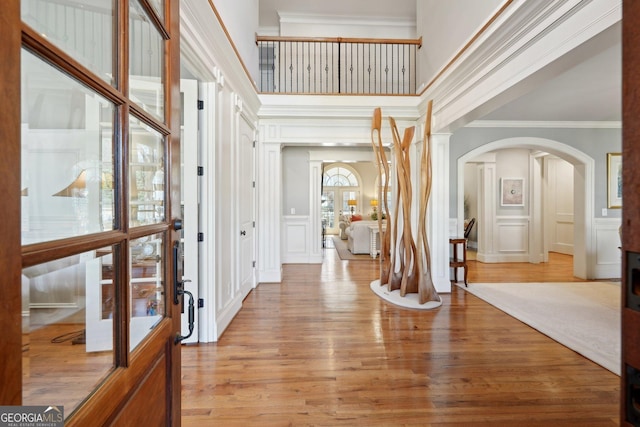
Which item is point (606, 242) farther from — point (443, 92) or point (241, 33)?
point (241, 33)

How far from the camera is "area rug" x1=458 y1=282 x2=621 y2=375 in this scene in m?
2.57

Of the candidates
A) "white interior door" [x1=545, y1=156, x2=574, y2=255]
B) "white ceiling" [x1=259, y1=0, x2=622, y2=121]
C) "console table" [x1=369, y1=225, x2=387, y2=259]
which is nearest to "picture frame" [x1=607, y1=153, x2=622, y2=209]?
"white ceiling" [x1=259, y1=0, x2=622, y2=121]

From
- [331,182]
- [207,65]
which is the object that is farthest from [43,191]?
[331,182]

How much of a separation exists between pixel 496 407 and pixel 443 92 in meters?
3.11

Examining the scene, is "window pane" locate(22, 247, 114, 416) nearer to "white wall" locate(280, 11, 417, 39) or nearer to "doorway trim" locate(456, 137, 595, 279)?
"doorway trim" locate(456, 137, 595, 279)

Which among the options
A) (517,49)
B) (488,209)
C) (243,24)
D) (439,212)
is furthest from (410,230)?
(488,209)

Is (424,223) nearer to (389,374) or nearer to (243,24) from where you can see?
(389,374)

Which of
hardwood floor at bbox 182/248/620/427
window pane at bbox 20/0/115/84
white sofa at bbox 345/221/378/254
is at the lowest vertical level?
hardwood floor at bbox 182/248/620/427

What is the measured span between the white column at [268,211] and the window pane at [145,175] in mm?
3689

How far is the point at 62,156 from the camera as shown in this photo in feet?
1.87

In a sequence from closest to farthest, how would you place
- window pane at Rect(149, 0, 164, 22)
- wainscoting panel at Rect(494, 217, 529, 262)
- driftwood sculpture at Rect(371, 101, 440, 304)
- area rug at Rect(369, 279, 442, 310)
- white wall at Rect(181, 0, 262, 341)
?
window pane at Rect(149, 0, 164, 22) < white wall at Rect(181, 0, 262, 341) < area rug at Rect(369, 279, 442, 310) < driftwood sculpture at Rect(371, 101, 440, 304) < wainscoting panel at Rect(494, 217, 529, 262)

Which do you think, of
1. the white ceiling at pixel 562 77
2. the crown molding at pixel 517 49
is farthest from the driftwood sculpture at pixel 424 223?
the white ceiling at pixel 562 77

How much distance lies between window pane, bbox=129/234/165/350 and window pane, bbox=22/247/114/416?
0.08 meters

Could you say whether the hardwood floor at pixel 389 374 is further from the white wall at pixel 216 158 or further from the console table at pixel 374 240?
the console table at pixel 374 240
